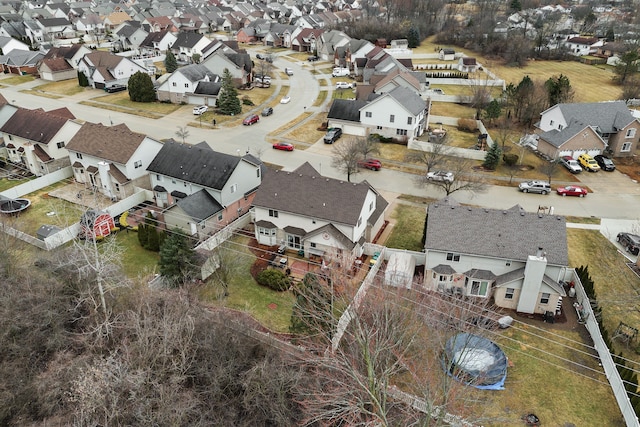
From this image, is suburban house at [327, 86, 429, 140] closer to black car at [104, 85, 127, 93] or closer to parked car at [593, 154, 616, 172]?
parked car at [593, 154, 616, 172]

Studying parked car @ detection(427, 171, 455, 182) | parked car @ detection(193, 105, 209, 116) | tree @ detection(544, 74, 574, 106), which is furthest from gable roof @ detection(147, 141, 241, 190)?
tree @ detection(544, 74, 574, 106)

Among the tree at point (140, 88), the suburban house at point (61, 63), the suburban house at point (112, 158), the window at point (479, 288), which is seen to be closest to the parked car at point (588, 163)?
the window at point (479, 288)

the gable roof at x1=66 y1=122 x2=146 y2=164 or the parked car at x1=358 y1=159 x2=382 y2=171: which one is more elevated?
the gable roof at x1=66 y1=122 x2=146 y2=164

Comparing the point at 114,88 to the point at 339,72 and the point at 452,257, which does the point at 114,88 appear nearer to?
the point at 339,72

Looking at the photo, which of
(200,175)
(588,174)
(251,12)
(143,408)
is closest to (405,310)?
(143,408)

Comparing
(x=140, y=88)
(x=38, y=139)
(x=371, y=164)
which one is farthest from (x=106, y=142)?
(x=140, y=88)

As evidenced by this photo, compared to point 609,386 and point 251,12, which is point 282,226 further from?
point 251,12
